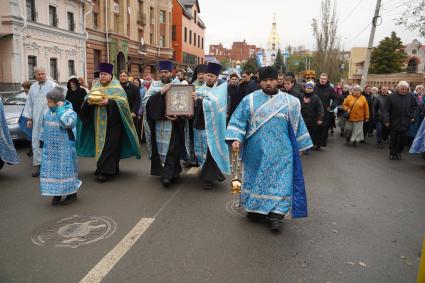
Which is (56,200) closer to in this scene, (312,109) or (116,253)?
(116,253)

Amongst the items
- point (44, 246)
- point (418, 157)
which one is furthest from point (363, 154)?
point (44, 246)

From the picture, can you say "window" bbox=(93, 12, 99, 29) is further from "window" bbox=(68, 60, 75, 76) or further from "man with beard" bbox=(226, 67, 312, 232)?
"man with beard" bbox=(226, 67, 312, 232)

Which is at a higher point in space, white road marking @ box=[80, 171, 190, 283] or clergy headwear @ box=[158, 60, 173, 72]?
clergy headwear @ box=[158, 60, 173, 72]

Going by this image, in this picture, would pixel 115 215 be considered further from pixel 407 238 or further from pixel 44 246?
pixel 407 238

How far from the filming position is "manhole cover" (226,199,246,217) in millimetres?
5422

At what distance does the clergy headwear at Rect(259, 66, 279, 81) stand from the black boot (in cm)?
165

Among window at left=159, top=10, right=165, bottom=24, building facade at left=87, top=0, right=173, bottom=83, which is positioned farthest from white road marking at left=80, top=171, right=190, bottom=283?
window at left=159, top=10, right=165, bottom=24

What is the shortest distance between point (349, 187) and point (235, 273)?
422 cm

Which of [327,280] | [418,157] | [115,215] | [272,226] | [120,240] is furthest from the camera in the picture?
[418,157]

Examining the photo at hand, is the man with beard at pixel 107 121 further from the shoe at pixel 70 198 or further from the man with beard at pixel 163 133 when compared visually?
the shoe at pixel 70 198

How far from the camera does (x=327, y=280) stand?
3.67 metres

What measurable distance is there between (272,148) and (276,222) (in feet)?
2.89

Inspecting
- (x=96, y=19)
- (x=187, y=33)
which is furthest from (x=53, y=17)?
(x=187, y=33)

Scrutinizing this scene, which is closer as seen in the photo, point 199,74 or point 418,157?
point 199,74
